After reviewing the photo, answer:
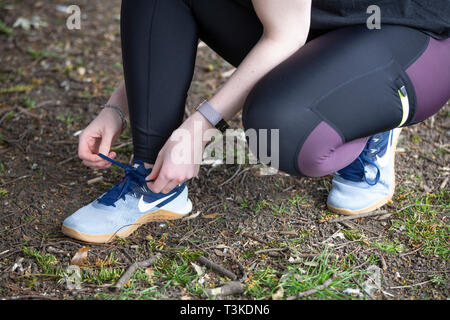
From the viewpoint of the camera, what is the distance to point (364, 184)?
1645 millimetres

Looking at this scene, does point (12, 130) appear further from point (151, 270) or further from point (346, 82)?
point (346, 82)

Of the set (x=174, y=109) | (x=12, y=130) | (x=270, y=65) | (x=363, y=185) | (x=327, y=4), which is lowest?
(x=12, y=130)

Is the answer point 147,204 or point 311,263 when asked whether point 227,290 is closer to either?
point 311,263

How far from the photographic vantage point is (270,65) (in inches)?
52.6

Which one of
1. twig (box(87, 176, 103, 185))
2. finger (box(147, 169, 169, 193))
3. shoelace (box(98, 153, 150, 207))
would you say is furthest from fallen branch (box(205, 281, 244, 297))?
twig (box(87, 176, 103, 185))

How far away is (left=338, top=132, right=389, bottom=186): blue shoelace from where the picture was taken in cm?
158

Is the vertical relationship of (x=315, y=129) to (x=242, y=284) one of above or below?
above

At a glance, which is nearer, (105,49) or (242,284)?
(242,284)

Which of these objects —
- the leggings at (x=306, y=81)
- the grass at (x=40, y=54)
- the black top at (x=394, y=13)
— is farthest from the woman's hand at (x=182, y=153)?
the grass at (x=40, y=54)

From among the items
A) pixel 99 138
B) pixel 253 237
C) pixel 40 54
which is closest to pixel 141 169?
pixel 99 138

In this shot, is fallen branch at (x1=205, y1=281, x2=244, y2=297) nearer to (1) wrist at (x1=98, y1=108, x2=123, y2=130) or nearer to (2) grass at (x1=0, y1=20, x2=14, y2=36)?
(1) wrist at (x1=98, y1=108, x2=123, y2=130)

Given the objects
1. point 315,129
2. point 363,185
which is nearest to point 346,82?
point 315,129

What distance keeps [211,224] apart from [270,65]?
0.58 metres

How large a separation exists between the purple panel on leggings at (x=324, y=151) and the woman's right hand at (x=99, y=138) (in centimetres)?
60
